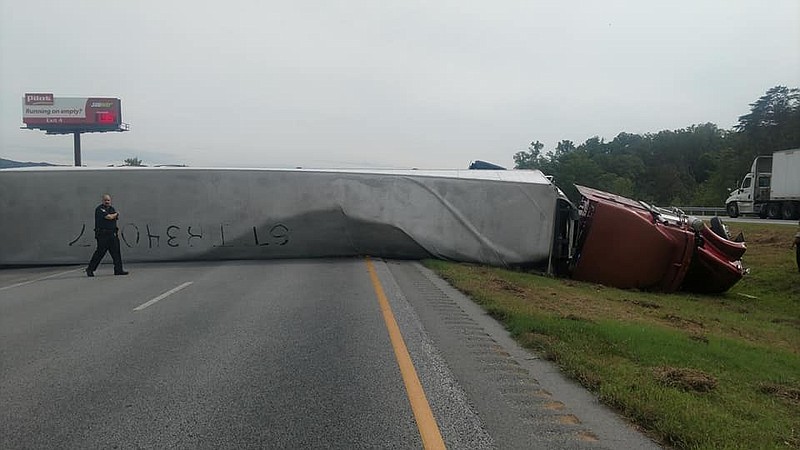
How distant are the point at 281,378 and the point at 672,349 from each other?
434 cm

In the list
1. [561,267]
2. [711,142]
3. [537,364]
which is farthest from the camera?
[711,142]

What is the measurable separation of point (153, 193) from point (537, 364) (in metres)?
13.2

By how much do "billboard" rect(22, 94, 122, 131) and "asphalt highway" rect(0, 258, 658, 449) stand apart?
68.6 meters

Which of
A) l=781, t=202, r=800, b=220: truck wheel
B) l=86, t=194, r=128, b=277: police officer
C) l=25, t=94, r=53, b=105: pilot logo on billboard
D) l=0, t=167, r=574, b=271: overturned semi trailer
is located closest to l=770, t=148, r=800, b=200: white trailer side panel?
l=781, t=202, r=800, b=220: truck wheel

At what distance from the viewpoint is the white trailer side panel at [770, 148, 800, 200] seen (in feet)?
107

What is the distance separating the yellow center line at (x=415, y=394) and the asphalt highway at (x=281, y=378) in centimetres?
2

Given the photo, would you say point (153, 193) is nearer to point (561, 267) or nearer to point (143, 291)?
point (143, 291)

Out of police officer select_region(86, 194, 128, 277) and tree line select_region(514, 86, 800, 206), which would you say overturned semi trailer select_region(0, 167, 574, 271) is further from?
tree line select_region(514, 86, 800, 206)

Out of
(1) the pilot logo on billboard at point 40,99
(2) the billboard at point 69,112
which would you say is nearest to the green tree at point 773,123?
(2) the billboard at point 69,112

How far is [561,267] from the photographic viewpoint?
1588cm

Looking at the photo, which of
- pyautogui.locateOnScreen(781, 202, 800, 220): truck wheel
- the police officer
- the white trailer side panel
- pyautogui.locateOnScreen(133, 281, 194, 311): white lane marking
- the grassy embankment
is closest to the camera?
the grassy embankment

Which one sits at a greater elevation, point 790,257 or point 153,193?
point 153,193

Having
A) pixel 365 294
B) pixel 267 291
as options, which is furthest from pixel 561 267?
pixel 267 291

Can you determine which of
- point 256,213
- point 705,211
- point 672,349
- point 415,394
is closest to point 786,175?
point 705,211
